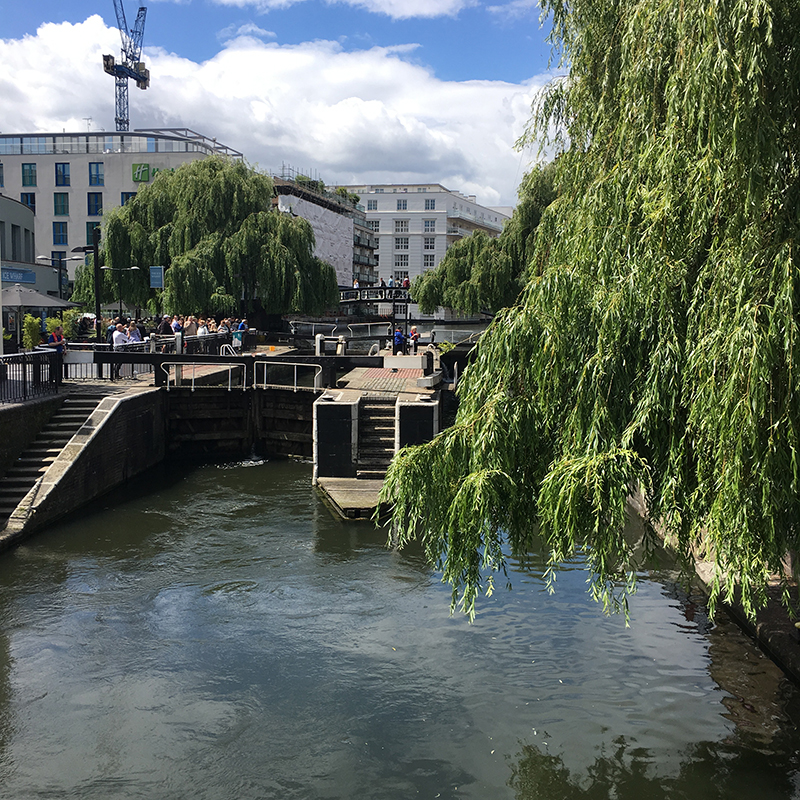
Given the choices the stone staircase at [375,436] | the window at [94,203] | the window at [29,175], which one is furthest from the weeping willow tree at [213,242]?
the window at [29,175]

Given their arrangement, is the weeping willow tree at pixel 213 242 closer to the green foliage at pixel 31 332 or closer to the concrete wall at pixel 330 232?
the green foliage at pixel 31 332

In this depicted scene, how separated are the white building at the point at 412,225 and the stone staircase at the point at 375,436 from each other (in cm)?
7600

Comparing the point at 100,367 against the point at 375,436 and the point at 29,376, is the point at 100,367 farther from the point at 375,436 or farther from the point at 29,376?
the point at 375,436

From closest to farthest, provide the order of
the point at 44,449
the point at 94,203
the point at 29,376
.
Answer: the point at 44,449
the point at 29,376
the point at 94,203

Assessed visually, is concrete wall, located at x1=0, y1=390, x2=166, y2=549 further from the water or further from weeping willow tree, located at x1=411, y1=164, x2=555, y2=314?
weeping willow tree, located at x1=411, y1=164, x2=555, y2=314

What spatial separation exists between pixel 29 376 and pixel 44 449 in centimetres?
209

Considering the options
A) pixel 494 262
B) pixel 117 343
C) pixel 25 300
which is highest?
pixel 494 262

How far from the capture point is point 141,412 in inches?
731

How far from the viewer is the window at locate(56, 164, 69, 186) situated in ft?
187

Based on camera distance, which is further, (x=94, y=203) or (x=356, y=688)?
(x=94, y=203)

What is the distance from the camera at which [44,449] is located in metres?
15.3

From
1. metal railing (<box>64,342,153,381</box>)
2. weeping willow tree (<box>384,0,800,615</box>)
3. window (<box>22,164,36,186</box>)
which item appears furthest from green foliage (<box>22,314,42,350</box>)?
window (<box>22,164,36,186</box>)

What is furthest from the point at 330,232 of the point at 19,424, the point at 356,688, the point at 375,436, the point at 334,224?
the point at 356,688

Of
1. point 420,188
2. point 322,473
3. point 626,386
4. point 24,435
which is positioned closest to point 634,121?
point 626,386
